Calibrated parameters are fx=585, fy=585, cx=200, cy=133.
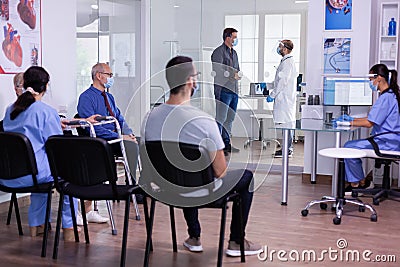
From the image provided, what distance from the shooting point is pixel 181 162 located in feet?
10.3

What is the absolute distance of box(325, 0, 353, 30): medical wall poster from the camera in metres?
5.87

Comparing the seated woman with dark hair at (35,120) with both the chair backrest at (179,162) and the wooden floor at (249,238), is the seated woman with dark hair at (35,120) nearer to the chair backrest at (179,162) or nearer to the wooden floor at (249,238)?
the wooden floor at (249,238)

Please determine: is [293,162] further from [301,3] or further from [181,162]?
[181,162]

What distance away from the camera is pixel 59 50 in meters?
5.39

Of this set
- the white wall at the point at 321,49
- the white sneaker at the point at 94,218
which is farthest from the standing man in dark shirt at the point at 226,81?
the white sneaker at the point at 94,218

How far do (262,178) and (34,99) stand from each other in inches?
125

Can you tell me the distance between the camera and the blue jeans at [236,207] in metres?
3.50

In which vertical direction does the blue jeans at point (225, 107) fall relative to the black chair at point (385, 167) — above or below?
above

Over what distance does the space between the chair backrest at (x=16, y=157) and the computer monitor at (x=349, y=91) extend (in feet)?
10.2

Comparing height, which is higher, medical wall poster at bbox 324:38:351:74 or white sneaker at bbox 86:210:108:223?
medical wall poster at bbox 324:38:351:74

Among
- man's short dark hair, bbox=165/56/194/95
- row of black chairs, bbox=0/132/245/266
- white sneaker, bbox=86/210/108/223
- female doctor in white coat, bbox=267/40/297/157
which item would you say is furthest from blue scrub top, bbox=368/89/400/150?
white sneaker, bbox=86/210/108/223

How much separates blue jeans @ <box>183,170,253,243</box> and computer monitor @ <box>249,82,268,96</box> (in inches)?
174

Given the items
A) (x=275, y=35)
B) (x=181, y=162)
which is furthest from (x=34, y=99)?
(x=275, y=35)

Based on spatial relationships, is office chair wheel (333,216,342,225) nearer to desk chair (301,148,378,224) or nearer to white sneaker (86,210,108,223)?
desk chair (301,148,378,224)
